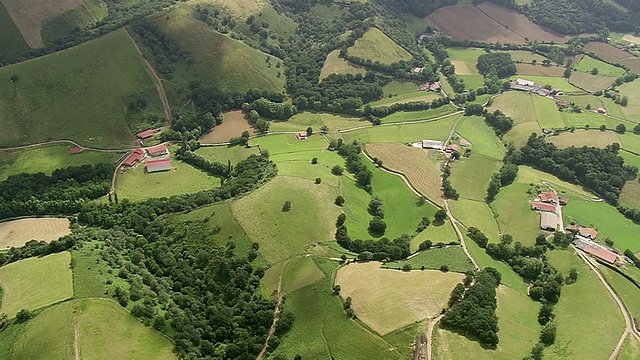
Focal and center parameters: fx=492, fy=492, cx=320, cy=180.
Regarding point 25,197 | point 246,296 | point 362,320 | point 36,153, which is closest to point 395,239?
point 362,320

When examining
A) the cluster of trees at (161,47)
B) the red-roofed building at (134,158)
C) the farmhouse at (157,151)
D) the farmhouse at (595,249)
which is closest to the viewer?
the farmhouse at (595,249)

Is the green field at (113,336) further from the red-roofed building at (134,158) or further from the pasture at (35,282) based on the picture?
the red-roofed building at (134,158)

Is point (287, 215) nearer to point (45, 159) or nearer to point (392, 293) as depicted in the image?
point (392, 293)

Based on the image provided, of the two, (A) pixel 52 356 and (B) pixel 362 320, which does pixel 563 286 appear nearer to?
(B) pixel 362 320

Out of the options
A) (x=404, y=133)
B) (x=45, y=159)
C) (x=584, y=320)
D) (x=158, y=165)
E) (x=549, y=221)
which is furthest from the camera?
(x=404, y=133)

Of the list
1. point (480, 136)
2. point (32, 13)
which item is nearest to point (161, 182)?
point (32, 13)

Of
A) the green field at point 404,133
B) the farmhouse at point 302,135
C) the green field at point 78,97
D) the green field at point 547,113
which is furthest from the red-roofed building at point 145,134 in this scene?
the green field at point 547,113

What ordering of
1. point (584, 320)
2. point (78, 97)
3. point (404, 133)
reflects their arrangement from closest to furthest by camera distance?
point (584, 320)
point (78, 97)
point (404, 133)
